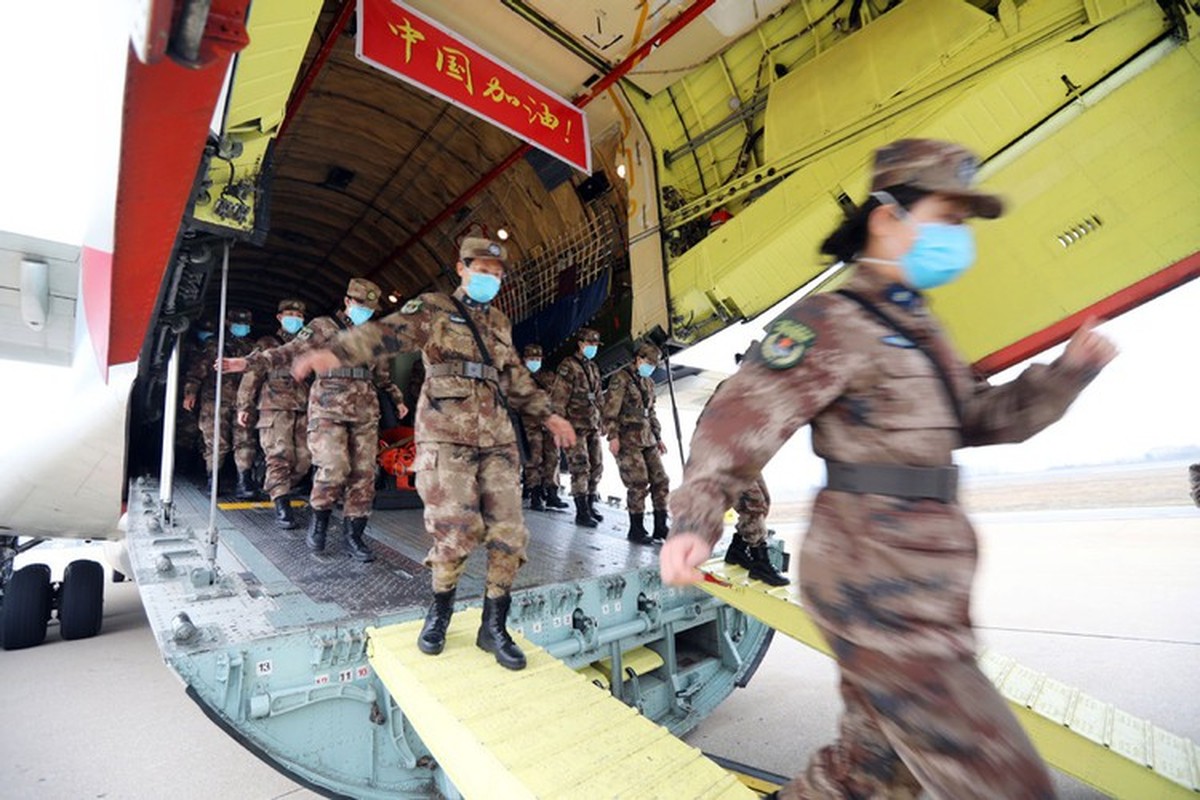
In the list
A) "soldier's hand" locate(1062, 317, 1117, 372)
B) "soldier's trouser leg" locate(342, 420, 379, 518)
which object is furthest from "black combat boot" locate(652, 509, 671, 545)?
"soldier's hand" locate(1062, 317, 1117, 372)

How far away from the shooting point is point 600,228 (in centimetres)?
578

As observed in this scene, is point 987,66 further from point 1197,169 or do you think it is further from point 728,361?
point 728,361

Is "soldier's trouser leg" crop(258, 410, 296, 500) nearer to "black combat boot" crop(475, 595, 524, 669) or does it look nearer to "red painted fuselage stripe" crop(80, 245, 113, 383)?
"red painted fuselage stripe" crop(80, 245, 113, 383)

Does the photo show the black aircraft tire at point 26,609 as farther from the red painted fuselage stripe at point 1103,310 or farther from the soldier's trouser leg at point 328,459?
the red painted fuselage stripe at point 1103,310

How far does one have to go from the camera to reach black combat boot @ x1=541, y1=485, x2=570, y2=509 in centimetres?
641

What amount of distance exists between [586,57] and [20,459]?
499cm

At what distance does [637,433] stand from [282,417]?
3.02m

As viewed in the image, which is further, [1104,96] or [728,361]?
[728,361]

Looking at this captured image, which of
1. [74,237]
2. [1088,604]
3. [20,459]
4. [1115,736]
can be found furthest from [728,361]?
[20,459]

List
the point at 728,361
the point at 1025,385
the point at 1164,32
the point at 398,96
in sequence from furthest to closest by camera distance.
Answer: the point at 398,96, the point at 728,361, the point at 1164,32, the point at 1025,385

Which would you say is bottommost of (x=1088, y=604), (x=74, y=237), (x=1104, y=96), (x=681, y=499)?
(x=1088, y=604)

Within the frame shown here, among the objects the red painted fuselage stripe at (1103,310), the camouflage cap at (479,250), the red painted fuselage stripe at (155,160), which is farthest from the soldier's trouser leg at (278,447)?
the red painted fuselage stripe at (1103,310)

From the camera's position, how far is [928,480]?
1.00m

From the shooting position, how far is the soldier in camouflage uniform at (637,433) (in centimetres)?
478
